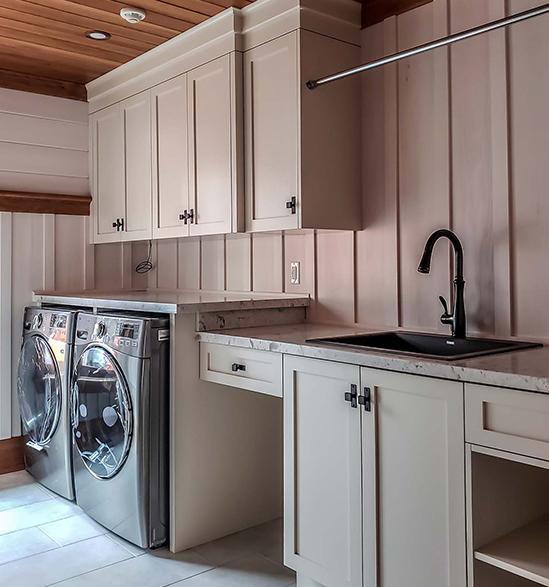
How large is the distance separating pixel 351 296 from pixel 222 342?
653 millimetres

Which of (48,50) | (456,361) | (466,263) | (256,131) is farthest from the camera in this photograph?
(48,50)

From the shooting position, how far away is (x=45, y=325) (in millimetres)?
3244

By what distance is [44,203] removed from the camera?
3699mm

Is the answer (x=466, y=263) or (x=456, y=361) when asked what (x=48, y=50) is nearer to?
(x=466, y=263)

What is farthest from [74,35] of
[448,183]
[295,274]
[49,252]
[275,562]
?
[275,562]

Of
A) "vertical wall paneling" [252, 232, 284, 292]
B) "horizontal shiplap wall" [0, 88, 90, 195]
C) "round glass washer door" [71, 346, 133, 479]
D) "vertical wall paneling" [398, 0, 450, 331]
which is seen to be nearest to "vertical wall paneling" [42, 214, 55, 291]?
"horizontal shiplap wall" [0, 88, 90, 195]

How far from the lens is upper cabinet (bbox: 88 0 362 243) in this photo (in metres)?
2.52

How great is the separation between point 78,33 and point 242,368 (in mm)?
1845

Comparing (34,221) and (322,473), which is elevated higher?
(34,221)

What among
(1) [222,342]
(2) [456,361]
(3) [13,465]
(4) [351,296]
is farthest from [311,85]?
(3) [13,465]

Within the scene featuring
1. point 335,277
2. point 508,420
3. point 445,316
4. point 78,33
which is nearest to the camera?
point 508,420

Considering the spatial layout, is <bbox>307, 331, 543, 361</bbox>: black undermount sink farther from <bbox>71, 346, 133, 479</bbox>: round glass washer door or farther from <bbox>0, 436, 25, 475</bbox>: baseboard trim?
<bbox>0, 436, 25, 475</bbox>: baseboard trim

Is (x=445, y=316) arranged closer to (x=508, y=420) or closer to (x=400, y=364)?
(x=400, y=364)

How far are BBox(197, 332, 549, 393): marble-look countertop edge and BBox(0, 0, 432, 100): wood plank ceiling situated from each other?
4.81 ft
